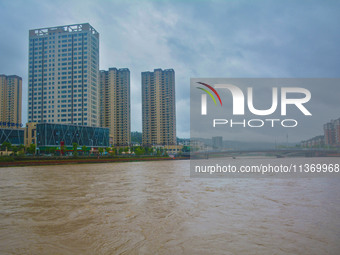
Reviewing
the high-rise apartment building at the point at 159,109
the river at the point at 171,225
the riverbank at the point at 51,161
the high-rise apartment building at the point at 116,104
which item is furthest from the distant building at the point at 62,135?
the river at the point at 171,225

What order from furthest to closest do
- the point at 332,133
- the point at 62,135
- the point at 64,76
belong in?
the point at 64,76
the point at 62,135
the point at 332,133

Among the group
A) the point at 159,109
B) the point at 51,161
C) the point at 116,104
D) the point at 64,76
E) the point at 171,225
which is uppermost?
the point at 64,76

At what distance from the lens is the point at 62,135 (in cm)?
6022

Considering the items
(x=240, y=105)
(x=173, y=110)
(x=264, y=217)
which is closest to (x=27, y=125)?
(x=173, y=110)

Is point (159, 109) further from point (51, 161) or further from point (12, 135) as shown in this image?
point (51, 161)

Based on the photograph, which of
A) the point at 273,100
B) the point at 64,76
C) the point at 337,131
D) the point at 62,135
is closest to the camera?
the point at 273,100

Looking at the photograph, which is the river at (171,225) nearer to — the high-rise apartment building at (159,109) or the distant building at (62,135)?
the distant building at (62,135)

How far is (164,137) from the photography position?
95562 mm

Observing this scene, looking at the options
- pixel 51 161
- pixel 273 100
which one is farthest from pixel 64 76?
pixel 273 100

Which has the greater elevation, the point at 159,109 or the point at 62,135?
the point at 159,109

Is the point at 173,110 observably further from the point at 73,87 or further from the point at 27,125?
the point at 27,125

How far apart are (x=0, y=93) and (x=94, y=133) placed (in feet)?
143

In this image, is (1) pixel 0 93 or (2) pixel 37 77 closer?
(2) pixel 37 77

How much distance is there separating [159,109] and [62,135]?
41419mm
